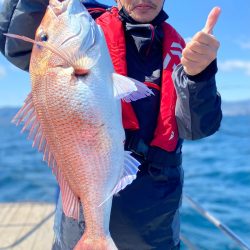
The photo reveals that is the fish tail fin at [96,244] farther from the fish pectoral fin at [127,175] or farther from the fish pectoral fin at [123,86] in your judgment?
the fish pectoral fin at [123,86]

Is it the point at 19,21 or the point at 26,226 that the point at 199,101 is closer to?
the point at 19,21

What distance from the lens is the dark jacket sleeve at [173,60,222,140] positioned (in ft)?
6.25

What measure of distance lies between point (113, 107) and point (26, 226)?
432 cm

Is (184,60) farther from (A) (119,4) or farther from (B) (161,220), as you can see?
(B) (161,220)

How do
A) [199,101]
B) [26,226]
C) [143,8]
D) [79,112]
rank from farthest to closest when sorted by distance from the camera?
[26,226], [143,8], [199,101], [79,112]

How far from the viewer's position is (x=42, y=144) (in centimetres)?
177

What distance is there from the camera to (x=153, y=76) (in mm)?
2307

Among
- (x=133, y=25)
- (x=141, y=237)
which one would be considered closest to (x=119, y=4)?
(x=133, y=25)

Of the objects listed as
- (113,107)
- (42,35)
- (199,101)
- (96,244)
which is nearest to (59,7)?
(42,35)

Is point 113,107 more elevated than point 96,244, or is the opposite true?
point 113,107

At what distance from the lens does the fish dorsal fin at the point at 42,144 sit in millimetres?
1746

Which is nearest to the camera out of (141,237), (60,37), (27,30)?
(60,37)

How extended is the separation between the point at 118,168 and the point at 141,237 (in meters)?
0.66

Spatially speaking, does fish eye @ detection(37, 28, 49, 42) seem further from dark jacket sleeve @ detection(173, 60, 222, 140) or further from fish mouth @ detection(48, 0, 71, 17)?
dark jacket sleeve @ detection(173, 60, 222, 140)
